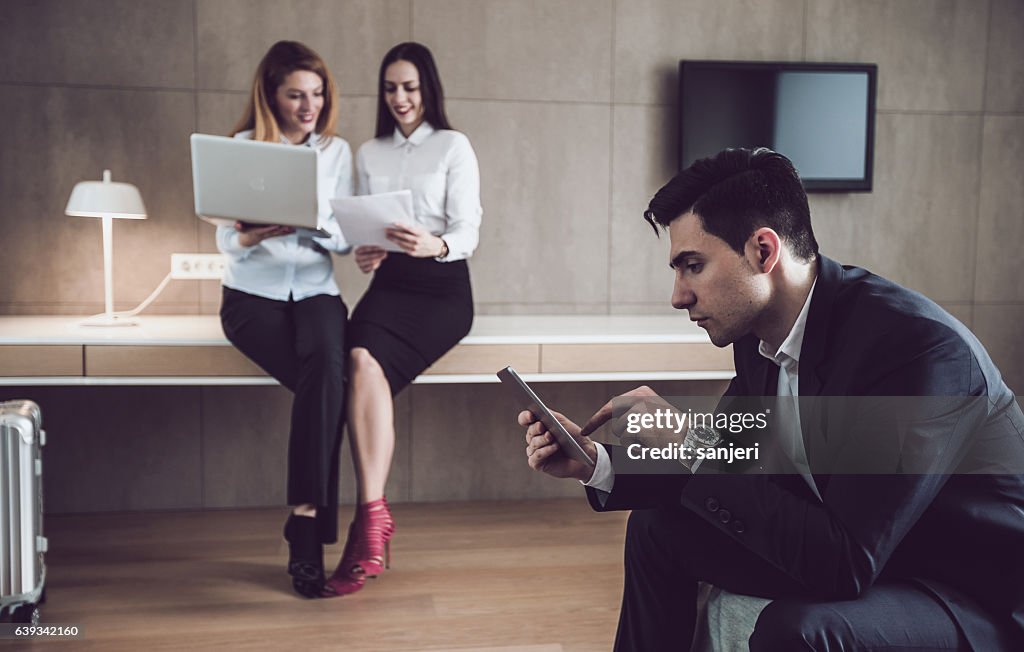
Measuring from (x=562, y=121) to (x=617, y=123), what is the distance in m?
0.22

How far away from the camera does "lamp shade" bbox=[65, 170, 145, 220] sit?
2.98 metres

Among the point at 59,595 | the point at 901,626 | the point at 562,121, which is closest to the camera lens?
the point at 901,626

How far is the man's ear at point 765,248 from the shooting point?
1421mm

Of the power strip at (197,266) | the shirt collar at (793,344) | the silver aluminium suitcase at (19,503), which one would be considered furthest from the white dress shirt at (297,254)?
the shirt collar at (793,344)

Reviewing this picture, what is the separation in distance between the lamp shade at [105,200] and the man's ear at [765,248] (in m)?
2.34

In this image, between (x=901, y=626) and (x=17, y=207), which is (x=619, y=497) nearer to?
(x=901, y=626)

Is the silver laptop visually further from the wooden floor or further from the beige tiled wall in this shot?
the wooden floor

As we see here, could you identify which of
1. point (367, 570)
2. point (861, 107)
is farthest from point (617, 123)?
point (367, 570)

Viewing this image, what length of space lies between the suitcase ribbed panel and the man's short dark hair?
5.08ft

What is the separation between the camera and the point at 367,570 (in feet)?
8.54

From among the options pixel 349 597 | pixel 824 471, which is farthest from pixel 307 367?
pixel 824 471

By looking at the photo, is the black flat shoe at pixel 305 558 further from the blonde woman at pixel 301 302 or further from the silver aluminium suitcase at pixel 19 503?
the silver aluminium suitcase at pixel 19 503

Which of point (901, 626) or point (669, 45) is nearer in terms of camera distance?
point (901, 626)
